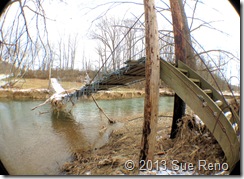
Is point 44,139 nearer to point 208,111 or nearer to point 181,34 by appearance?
point 208,111

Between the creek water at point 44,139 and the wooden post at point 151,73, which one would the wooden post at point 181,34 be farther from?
the creek water at point 44,139

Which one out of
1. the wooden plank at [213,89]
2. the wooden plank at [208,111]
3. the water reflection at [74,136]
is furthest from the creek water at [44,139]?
the wooden plank at [208,111]

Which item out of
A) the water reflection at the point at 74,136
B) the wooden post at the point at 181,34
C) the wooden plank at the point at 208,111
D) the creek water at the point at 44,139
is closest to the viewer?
the wooden plank at the point at 208,111

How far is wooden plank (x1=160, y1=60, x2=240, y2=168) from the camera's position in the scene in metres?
0.97

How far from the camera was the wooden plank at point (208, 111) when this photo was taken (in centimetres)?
97

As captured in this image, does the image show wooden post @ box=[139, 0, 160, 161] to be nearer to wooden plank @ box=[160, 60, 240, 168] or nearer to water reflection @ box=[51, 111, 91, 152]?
wooden plank @ box=[160, 60, 240, 168]

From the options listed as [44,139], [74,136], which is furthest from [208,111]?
[44,139]

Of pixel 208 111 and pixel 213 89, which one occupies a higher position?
pixel 213 89

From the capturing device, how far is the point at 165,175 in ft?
3.10

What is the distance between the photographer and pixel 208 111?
1039 mm

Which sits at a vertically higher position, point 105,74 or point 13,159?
point 105,74

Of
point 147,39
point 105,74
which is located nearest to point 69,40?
point 105,74

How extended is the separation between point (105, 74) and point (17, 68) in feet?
2.83

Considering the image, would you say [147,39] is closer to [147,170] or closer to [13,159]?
[147,170]
